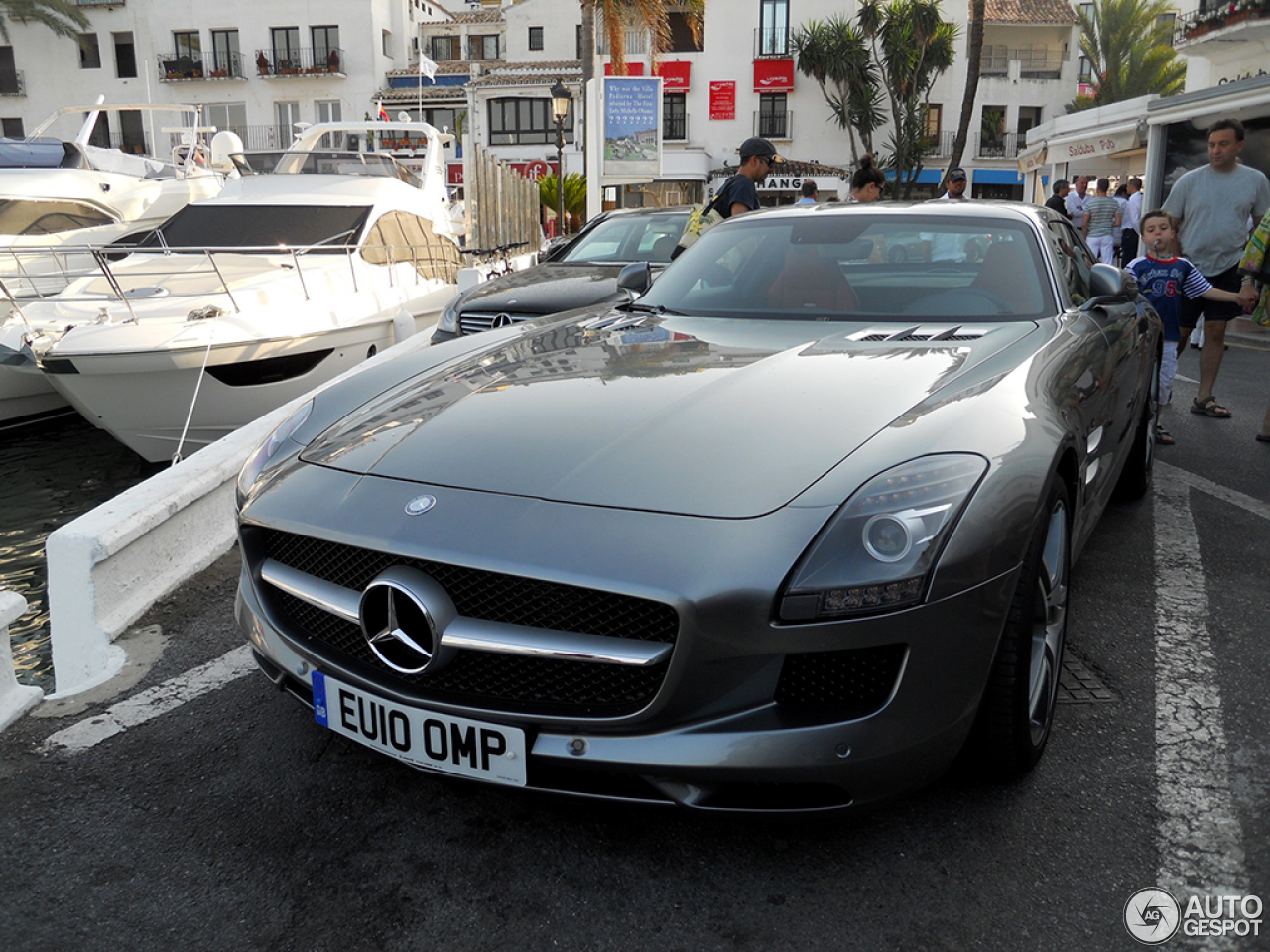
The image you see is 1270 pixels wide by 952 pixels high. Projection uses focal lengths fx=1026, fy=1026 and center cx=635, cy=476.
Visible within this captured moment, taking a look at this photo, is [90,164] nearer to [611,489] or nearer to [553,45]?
[611,489]

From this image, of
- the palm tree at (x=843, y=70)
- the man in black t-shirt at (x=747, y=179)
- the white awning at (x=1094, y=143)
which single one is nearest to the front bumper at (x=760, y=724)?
the man in black t-shirt at (x=747, y=179)

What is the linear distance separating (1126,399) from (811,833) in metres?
2.24

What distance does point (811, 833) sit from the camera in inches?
86.8

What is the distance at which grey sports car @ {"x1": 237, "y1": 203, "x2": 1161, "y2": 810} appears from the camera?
6.01ft

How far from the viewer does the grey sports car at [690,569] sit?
1.83m

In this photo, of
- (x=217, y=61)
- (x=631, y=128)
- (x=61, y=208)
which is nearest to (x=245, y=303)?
(x=61, y=208)

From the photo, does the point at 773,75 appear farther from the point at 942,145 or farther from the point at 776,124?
Answer: the point at 942,145

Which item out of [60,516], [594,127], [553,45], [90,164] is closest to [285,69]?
[553,45]

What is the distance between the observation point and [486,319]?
21.6 ft

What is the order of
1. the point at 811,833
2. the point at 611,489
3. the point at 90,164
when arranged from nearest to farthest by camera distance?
1. the point at 611,489
2. the point at 811,833
3. the point at 90,164

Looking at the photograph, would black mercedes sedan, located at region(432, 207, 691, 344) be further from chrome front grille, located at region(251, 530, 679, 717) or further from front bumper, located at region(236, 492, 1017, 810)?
front bumper, located at region(236, 492, 1017, 810)

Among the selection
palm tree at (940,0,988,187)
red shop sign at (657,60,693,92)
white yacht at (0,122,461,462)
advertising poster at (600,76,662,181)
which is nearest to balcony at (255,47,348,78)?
red shop sign at (657,60,693,92)

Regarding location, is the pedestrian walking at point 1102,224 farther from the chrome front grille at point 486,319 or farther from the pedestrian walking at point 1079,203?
the chrome front grille at point 486,319

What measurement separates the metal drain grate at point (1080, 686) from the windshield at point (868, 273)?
3.49 feet
